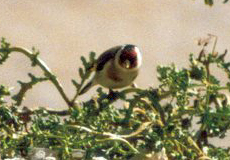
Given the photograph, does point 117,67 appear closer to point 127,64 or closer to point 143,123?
point 127,64

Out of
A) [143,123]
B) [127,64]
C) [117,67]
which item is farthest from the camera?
[117,67]

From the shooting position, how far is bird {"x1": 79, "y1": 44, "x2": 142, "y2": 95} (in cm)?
269

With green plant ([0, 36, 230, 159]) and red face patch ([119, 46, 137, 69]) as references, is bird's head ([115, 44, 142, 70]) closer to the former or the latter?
red face patch ([119, 46, 137, 69])

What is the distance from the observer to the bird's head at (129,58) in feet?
9.10

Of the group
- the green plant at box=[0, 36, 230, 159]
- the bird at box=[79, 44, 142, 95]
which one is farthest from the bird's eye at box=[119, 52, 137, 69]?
the green plant at box=[0, 36, 230, 159]

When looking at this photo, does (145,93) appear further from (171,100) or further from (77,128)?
(77,128)

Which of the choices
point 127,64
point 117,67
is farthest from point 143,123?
point 117,67

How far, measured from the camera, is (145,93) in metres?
1.40

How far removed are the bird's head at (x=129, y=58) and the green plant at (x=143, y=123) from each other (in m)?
1.29

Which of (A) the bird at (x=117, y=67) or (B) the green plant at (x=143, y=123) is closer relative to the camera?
(B) the green plant at (x=143, y=123)

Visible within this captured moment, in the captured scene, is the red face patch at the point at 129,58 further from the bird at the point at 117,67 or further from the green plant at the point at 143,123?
the green plant at the point at 143,123

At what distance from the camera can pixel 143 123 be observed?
131 cm

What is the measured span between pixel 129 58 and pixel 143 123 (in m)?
1.57

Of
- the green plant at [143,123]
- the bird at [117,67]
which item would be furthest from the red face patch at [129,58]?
the green plant at [143,123]
